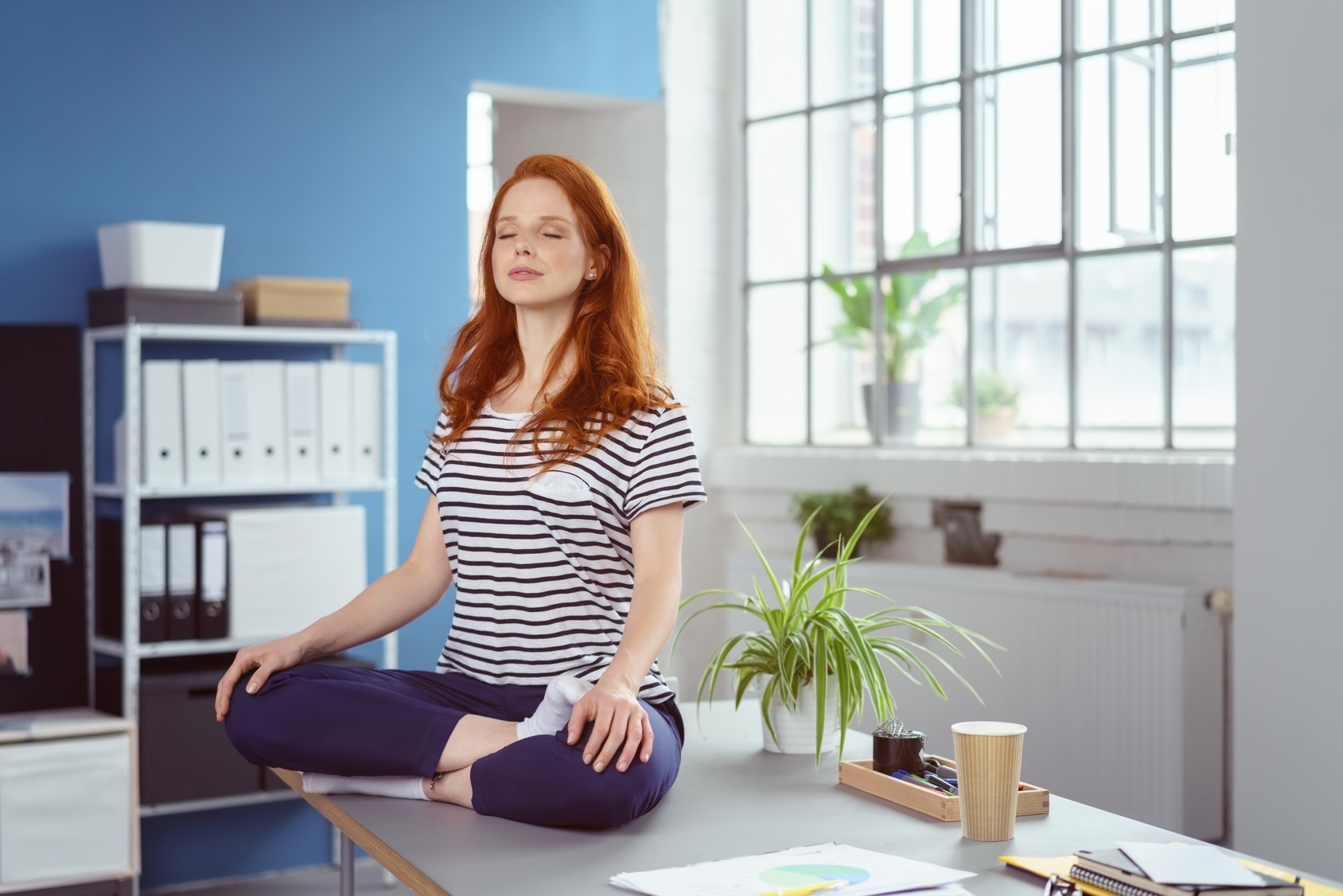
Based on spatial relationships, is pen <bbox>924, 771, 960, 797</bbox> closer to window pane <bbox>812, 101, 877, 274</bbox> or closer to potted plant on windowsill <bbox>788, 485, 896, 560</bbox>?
potted plant on windowsill <bbox>788, 485, 896, 560</bbox>

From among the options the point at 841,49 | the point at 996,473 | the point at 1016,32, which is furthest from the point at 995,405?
the point at 841,49

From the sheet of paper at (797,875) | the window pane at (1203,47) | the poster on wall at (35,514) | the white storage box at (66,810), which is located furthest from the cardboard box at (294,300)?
the sheet of paper at (797,875)

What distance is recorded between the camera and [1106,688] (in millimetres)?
3379

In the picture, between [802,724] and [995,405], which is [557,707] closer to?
[802,724]

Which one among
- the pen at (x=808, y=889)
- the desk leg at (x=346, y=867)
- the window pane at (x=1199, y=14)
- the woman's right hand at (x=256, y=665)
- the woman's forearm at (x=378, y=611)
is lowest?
the desk leg at (x=346, y=867)

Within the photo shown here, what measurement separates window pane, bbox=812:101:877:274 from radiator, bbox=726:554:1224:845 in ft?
3.90

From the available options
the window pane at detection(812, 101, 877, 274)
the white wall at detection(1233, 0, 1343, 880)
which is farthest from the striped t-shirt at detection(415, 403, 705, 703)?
the window pane at detection(812, 101, 877, 274)

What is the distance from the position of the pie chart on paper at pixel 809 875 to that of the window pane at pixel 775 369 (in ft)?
10.5

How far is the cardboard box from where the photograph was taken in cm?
348

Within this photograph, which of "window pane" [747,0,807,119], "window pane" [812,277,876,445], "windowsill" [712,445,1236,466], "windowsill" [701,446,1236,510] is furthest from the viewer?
"window pane" [747,0,807,119]

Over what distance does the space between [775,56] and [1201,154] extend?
156cm

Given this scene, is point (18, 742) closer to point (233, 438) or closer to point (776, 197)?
point (233, 438)

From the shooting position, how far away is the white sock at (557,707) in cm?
167

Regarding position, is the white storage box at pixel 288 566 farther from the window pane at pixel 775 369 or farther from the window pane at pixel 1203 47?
the window pane at pixel 1203 47
